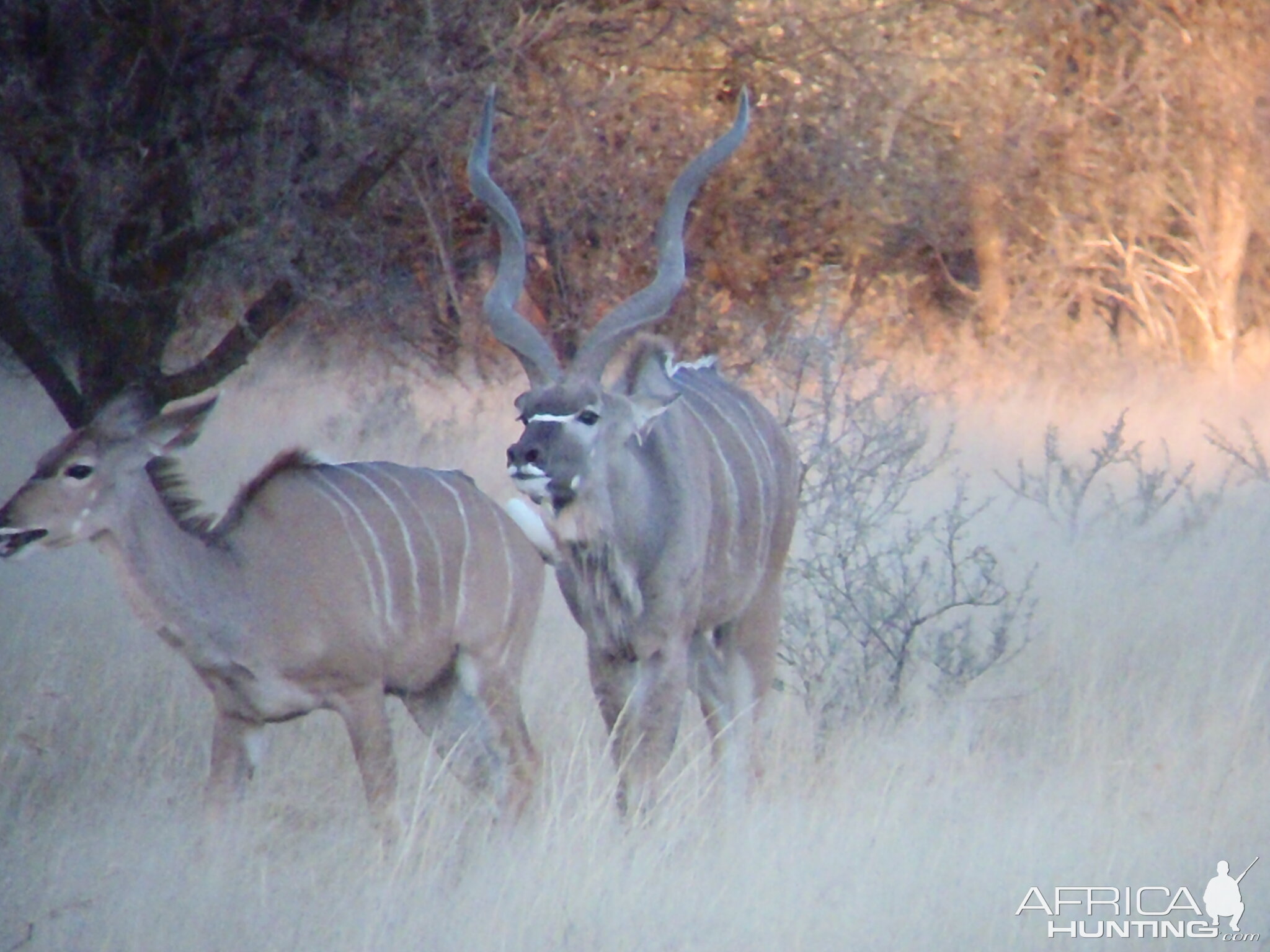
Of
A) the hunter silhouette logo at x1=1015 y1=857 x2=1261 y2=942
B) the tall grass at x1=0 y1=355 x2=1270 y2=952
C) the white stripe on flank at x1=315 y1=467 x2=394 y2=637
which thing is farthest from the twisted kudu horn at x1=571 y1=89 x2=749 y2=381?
the hunter silhouette logo at x1=1015 y1=857 x2=1261 y2=942

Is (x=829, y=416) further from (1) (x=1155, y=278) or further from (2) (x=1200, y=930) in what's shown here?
(1) (x=1155, y=278)

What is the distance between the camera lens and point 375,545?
3707mm

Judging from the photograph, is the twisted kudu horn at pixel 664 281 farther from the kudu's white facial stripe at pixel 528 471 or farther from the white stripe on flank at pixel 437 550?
the white stripe on flank at pixel 437 550

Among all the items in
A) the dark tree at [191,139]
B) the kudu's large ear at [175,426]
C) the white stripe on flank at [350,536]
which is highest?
the dark tree at [191,139]

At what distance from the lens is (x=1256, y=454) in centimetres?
720

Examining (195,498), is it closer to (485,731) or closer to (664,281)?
(485,731)

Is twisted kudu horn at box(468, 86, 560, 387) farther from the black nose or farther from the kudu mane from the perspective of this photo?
the kudu mane

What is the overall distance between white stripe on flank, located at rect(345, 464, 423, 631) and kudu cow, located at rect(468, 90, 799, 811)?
0.33m

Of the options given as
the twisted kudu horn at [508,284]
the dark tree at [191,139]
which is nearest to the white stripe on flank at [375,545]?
the twisted kudu horn at [508,284]

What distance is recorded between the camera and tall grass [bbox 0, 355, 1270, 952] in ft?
9.77

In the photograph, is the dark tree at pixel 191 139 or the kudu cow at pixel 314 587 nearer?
the kudu cow at pixel 314 587

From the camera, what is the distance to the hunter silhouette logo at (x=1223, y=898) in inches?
121

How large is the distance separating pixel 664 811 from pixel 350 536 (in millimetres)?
929

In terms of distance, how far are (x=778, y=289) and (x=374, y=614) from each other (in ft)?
17.2
